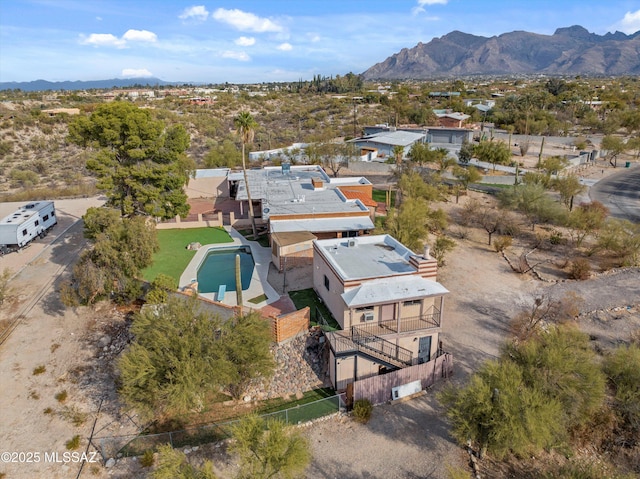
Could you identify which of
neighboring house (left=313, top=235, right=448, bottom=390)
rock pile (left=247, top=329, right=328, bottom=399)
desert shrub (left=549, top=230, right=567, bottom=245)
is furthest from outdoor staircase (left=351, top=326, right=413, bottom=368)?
desert shrub (left=549, top=230, right=567, bottom=245)

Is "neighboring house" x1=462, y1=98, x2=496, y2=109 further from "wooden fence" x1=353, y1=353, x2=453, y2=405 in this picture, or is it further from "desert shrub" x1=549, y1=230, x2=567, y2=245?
"wooden fence" x1=353, y1=353, x2=453, y2=405

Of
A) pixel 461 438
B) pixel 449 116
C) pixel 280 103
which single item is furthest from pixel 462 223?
pixel 280 103

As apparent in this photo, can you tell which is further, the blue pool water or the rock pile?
the blue pool water

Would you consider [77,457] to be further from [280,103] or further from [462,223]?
[280,103]

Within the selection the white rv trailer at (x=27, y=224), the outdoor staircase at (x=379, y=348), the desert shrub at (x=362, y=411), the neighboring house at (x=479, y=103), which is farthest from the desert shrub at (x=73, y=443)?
the neighboring house at (x=479, y=103)

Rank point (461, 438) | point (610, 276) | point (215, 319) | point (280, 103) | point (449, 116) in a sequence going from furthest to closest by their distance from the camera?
point (280, 103) < point (449, 116) < point (610, 276) < point (215, 319) < point (461, 438)

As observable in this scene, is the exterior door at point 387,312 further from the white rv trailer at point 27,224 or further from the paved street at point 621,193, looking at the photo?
the paved street at point 621,193
